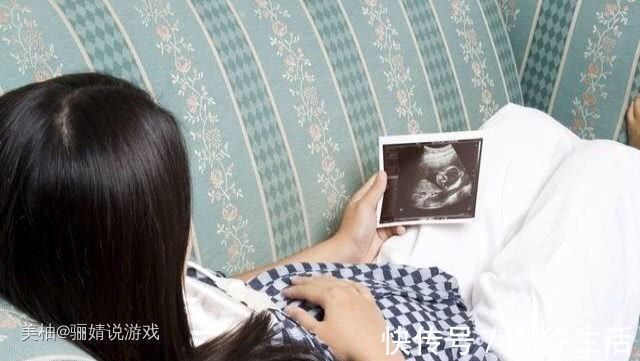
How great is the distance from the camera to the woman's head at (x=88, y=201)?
0.71m

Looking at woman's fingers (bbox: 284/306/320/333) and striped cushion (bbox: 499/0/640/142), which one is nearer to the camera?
woman's fingers (bbox: 284/306/320/333)

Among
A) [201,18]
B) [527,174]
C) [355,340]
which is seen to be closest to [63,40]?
[201,18]

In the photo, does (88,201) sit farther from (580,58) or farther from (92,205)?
(580,58)

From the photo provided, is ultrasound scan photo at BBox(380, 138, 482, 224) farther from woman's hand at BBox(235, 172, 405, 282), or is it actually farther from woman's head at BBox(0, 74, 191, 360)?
woman's head at BBox(0, 74, 191, 360)

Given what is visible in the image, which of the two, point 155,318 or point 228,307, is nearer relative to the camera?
point 155,318

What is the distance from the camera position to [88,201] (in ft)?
2.32

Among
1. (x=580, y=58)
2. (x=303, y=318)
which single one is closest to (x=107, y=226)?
(x=303, y=318)

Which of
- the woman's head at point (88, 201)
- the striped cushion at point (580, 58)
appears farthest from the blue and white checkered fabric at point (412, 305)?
the striped cushion at point (580, 58)

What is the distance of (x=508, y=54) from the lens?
5.70ft

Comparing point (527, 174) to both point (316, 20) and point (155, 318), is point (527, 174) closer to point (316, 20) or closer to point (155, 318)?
point (316, 20)

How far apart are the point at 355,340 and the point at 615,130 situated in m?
0.89

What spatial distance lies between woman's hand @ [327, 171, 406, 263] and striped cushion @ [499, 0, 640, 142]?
0.56 m

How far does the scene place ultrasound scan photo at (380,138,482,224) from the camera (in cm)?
135

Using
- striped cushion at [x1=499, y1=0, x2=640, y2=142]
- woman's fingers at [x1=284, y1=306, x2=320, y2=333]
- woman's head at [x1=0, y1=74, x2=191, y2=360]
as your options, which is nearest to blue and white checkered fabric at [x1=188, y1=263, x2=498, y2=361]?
woman's fingers at [x1=284, y1=306, x2=320, y2=333]
